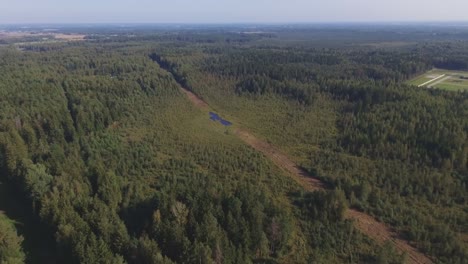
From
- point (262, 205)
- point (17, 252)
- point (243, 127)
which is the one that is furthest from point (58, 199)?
point (243, 127)

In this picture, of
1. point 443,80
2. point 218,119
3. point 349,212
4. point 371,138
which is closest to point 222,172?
point 349,212

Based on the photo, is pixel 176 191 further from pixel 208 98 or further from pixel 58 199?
pixel 208 98

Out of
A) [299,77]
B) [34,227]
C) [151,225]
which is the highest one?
[299,77]

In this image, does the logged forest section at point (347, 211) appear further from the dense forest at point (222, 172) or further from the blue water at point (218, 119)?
the blue water at point (218, 119)

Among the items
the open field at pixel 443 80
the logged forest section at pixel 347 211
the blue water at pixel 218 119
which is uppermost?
the open field at pixel 443 80

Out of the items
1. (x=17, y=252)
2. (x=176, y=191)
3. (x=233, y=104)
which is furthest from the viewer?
(x=233, y=104)

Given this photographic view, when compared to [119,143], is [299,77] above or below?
above

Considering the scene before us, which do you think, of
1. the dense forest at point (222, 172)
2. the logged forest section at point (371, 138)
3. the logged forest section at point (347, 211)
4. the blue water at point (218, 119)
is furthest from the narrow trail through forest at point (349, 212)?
the blue water at point (218, 119)
